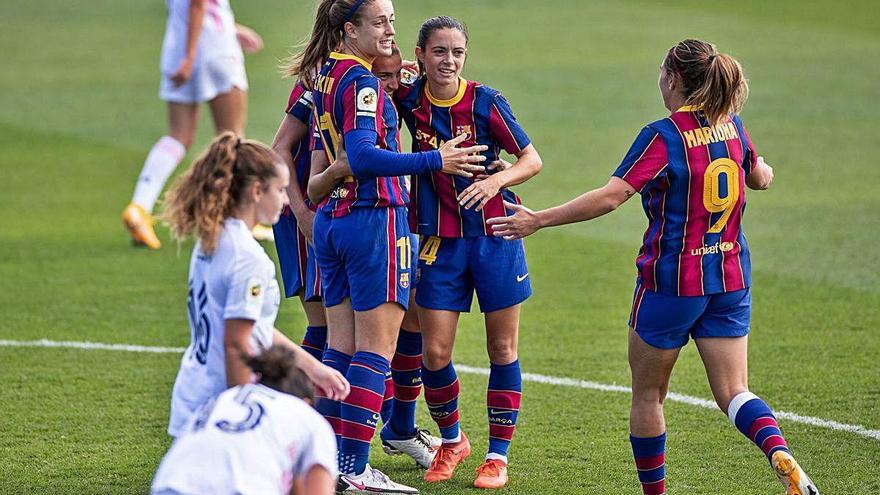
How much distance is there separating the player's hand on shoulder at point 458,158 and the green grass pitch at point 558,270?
1364 millimetres

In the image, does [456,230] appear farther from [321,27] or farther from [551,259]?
[551,259]

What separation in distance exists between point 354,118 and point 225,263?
1309mm

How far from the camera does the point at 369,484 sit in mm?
5445

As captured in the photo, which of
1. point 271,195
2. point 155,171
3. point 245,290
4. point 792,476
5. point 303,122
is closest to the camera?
point 245,290

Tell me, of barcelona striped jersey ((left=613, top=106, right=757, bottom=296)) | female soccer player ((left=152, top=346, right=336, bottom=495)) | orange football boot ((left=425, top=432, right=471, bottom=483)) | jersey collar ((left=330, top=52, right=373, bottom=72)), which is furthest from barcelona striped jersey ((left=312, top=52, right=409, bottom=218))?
female soccer player ((left=152, top=346, right=336, bottom=495))

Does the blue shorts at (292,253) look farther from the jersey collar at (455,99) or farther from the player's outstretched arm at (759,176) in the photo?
the player's outstretched arm at (759,176)

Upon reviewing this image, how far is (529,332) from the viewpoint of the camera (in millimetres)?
8336

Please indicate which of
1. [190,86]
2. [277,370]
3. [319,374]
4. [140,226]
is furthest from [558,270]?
[277,370]

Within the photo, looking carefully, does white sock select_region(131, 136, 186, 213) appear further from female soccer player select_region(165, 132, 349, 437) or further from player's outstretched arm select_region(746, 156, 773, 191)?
female soccer player select_region(165, 132, 349, 437)

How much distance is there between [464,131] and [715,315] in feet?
4.17

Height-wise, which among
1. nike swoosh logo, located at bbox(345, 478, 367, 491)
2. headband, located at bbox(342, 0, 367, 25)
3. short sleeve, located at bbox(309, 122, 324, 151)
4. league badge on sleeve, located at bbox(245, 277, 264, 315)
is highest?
headband, located at bbox(342, 0, 367, 25)

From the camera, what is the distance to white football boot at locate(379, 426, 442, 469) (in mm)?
6000

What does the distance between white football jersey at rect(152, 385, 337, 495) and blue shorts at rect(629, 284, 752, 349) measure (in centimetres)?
181

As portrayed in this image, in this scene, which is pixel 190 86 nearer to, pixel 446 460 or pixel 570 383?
pixel 570 383
